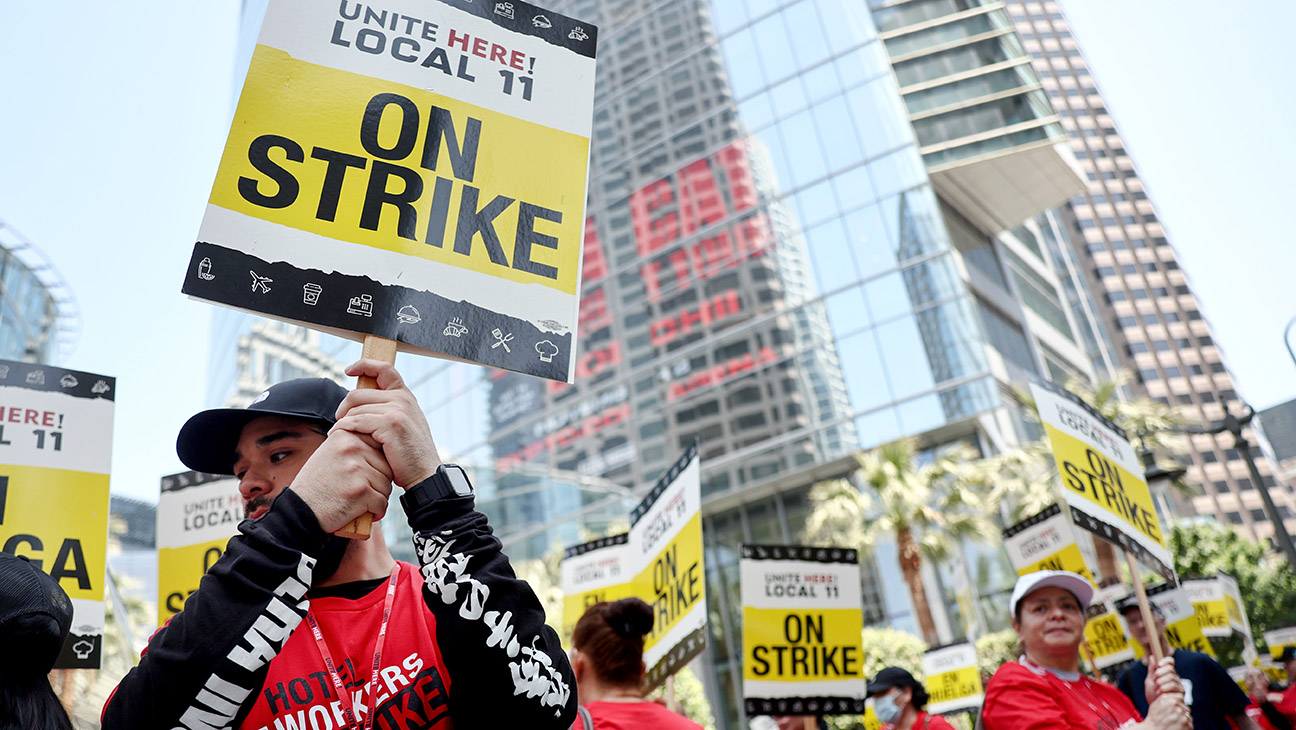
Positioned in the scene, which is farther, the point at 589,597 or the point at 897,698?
the point at 589,597

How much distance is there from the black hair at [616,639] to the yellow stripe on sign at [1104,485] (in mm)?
2316

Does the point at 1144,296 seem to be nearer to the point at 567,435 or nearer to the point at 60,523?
the point at 567,435

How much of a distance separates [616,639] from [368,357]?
2.07m

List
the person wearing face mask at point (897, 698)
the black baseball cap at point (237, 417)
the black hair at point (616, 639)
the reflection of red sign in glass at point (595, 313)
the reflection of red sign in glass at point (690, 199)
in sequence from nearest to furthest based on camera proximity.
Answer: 1. the black baseball cap at point (237, 417)
2. the black hair at point (616, 639)
3. the person wearing face mask at point (897, 698)
4. the reflection of red sign in glass at point (690, 199)
5. the reflection of red sign in glass at point (595, 313)

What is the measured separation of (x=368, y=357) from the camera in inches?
75.5

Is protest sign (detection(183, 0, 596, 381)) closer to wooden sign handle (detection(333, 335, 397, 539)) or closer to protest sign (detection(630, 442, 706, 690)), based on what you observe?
wooden sign handle (detection(333, 335, 397, 539))

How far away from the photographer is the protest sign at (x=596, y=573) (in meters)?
7.31

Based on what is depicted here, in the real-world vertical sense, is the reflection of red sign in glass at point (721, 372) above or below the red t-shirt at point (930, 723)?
above

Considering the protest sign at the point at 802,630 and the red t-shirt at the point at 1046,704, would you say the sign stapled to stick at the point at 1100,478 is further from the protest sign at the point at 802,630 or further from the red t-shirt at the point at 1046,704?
the protest sign at the point at 802,630

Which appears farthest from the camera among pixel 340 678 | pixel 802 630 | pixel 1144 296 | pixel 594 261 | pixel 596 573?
pixel 1144 296

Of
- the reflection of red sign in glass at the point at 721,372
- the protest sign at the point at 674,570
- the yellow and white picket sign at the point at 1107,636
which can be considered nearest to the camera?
the protest sign at the point at 674,570

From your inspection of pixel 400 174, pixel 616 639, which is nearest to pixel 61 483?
pixel 616 639

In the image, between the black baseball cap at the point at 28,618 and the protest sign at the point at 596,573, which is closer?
the black baseball cap at the point at 28,618

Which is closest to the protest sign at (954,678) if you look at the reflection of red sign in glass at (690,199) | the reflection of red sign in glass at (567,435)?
the reflection of red sign in glass at (567,435)
